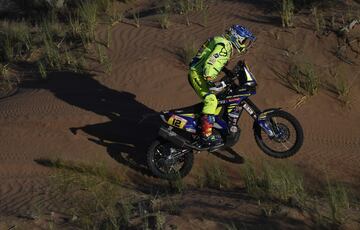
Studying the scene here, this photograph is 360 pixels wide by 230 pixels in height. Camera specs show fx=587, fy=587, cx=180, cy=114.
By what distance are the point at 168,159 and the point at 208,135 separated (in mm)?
652

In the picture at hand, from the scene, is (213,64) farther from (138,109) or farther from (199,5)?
(199,5)

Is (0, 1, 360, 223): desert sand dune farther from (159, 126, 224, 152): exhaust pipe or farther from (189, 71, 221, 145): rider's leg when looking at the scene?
(189, 71, 221, 145): rider's leg

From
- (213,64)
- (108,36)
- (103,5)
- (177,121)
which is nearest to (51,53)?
(108,36)

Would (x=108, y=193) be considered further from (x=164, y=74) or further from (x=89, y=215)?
(x=164, y=74)

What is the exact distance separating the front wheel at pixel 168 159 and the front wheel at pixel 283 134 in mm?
1037

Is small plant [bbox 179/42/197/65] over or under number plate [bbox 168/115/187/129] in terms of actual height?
over

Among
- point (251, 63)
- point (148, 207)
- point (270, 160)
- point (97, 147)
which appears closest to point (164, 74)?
point (251, 63)

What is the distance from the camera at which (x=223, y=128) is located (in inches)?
318

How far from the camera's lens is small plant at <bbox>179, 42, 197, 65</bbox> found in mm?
11094

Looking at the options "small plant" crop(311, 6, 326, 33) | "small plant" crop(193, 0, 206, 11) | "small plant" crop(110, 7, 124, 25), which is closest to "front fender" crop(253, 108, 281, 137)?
"small plant" crop(311, 6, 326, 33)

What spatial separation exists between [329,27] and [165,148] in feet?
16.3

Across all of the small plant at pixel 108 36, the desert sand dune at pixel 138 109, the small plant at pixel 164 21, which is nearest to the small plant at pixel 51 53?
the desert sand dune at pixel 138 109

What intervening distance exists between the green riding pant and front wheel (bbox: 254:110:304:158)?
2.48ft

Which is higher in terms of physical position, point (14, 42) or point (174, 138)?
point (174, 138)
